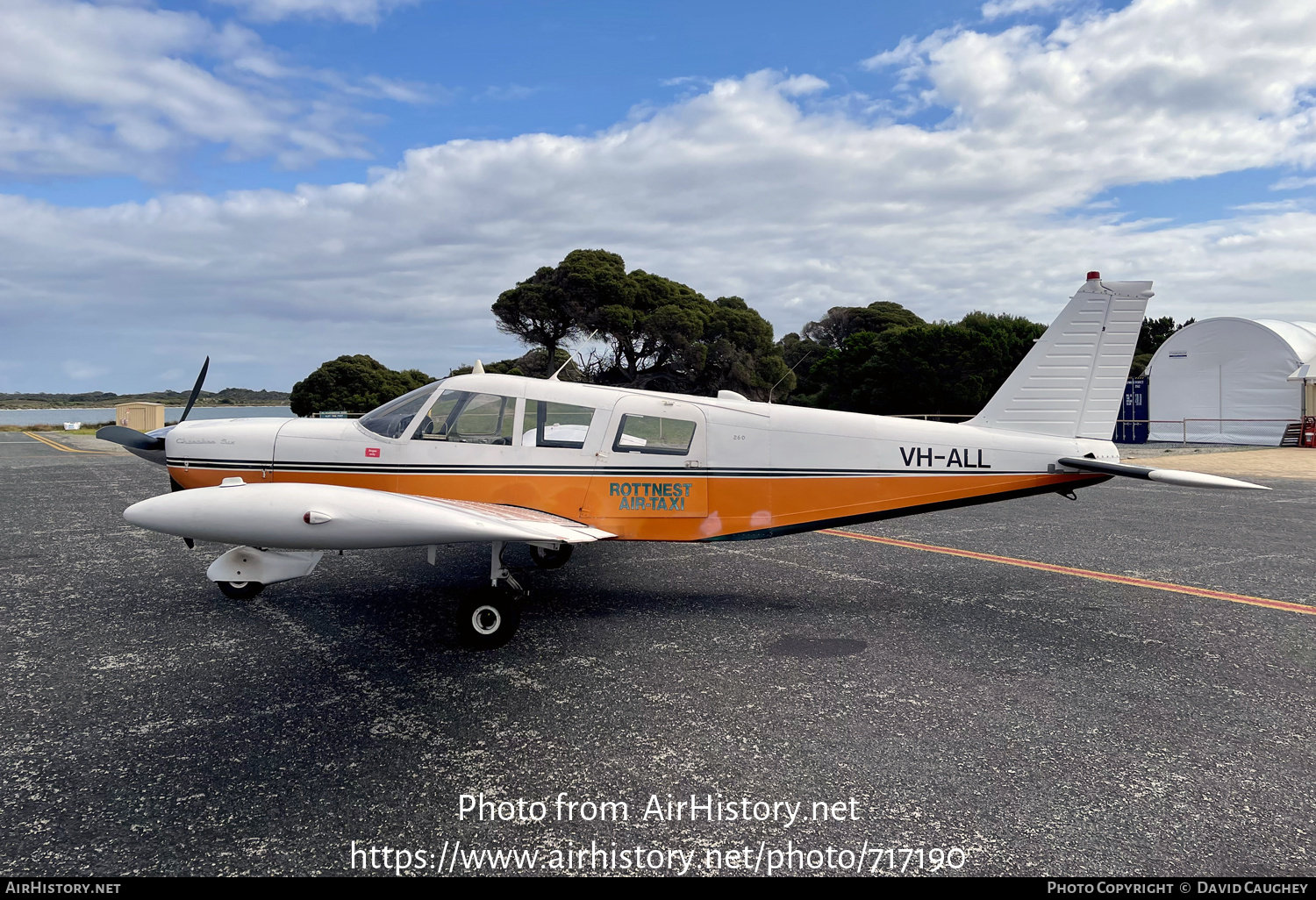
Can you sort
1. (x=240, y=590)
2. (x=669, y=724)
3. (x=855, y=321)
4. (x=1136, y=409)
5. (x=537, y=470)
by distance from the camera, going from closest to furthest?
(x=669, y=724) < (x=537, y=470) < (x=240, y=590) < (x=1136, y=409) < (x=855, y=321)

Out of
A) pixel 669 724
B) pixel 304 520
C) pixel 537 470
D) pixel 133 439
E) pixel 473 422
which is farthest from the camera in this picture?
pixel 133 439

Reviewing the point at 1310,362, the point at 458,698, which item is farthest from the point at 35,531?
the point at 1310,362

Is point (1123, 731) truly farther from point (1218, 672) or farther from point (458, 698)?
point (458, 698)

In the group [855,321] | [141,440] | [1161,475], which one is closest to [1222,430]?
[1161,475]

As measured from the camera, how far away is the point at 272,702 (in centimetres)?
443

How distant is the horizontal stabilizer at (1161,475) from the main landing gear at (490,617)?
4.98 m

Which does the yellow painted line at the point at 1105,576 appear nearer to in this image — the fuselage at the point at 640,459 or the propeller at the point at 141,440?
the fuselage at the point at 640,459

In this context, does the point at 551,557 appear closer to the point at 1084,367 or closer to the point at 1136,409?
the point at 1084,367

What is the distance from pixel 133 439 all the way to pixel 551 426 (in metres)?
4.48

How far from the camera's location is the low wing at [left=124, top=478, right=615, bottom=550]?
187 inches

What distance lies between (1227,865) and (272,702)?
16.2 feet

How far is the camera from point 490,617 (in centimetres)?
548

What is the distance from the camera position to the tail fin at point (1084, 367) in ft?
22.4

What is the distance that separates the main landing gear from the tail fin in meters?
4.93
